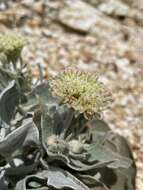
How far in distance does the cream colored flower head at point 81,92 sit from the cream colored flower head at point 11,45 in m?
0.32

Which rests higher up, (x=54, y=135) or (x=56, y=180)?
(x=54, y=135)

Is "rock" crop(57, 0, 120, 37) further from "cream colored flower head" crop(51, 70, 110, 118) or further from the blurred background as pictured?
"cream colored flower head" crop(51, 70, 110, 118)

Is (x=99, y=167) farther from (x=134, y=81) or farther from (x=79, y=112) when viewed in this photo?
(x=134, y=81)

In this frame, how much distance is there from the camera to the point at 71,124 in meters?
2.56

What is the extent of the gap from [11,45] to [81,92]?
465 mm

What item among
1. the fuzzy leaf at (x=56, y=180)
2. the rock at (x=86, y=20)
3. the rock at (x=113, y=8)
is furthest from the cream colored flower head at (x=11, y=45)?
the rock at (x=113, y=8)

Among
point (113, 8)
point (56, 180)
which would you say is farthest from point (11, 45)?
point (113, 8)

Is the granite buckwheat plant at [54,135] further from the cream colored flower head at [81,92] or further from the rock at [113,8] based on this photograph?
the rock at [113,8]

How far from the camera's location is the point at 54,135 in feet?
8.23

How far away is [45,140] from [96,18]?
6.72 feet

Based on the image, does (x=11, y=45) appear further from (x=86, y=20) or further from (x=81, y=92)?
(x=86, y=20)

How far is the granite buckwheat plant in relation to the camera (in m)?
2.36

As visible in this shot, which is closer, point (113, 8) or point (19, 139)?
point (19, 139)

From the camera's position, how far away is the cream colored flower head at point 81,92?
2303 millimetres
